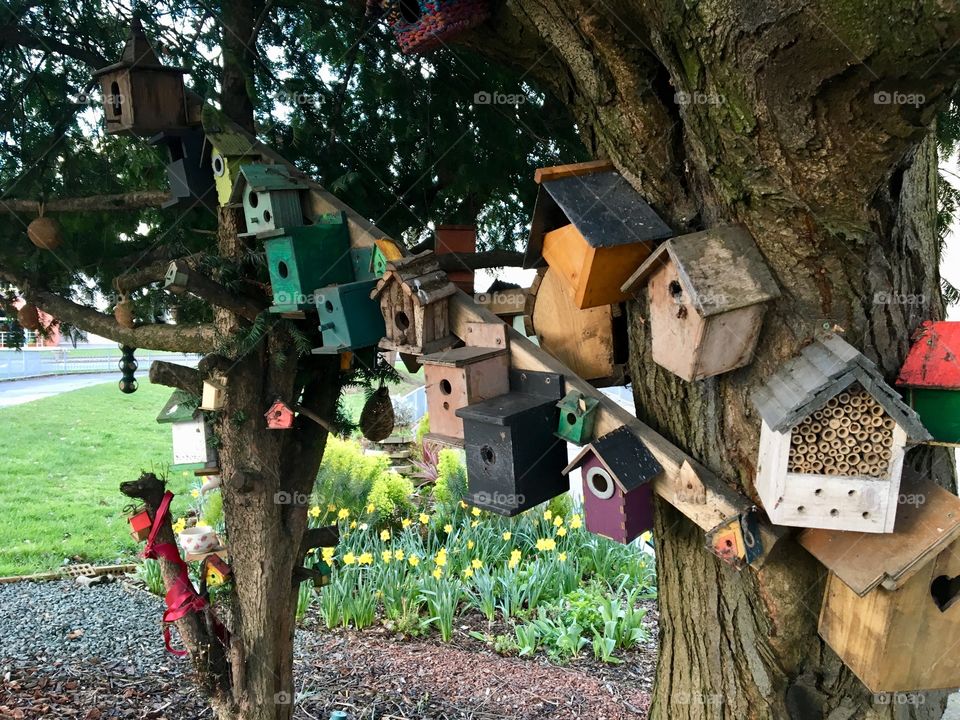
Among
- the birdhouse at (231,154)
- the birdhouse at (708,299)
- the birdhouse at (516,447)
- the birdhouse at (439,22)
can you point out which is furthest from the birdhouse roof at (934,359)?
the birdhouse at (231,154)

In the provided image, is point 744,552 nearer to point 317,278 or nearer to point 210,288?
point 317,278

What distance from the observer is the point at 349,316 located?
184 centimetres

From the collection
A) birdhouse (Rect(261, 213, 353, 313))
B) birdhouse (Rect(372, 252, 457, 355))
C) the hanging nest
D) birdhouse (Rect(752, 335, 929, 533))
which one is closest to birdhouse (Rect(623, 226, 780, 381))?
birdhouse (Rect(752, 335, 929, 533))

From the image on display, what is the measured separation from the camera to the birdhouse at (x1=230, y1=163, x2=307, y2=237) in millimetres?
2047

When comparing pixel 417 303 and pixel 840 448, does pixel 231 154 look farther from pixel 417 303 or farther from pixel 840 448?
pixel 840 448

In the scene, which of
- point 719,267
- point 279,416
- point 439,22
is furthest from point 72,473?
point 719,267

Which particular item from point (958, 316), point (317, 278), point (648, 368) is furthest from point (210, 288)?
point (958, 316)

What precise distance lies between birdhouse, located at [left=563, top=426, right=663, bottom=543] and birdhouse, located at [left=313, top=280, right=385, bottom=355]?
62 cm

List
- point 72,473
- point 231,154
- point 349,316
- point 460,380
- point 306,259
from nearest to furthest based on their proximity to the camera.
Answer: point 460,380
point 349,316
point 306,259
point 231,154
point 72,473

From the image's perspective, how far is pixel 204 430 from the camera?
A: 2439 mm

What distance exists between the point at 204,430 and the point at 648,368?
148 centimetres

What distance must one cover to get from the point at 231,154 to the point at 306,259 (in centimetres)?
49

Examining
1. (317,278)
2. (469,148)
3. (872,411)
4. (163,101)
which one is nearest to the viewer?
(872,411)

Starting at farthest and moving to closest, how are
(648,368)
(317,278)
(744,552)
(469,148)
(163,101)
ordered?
(469,148)
(163,101)
(317,278)
(648,368)
(744,552)
